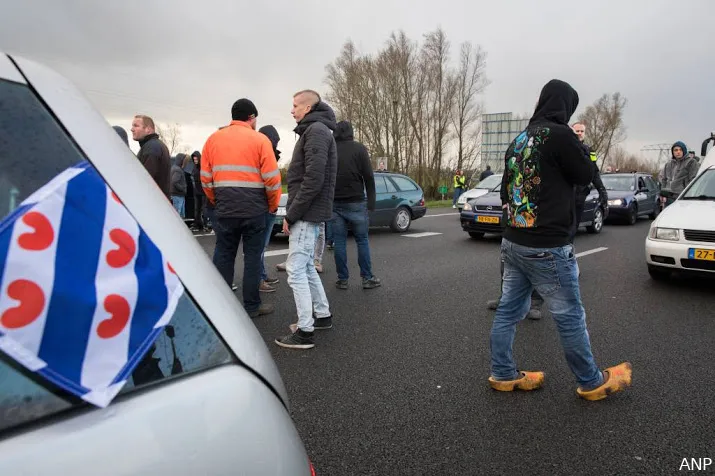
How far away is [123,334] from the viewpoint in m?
0.81

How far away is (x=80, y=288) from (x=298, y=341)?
9.96 ft

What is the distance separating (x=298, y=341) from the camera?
3.73 m

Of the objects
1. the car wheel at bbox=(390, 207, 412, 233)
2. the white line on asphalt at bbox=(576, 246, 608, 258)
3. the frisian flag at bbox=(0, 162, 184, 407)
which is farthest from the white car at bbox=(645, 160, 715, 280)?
the car wheel at bbox=(390, 207, 412, 233)

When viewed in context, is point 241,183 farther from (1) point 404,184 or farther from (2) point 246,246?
(1) point 404,184

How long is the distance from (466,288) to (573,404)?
2.96 m

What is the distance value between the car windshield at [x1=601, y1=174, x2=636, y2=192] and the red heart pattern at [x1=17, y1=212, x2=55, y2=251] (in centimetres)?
1583

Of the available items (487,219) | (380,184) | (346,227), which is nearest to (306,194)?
(346,227)

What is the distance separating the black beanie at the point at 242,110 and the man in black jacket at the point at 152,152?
1.19 meters

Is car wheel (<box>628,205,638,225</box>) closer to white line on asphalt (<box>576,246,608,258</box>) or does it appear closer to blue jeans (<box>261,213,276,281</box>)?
white line on asphalt (<box>576,246,608,258</box>)

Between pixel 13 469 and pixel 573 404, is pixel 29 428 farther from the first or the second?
pixel 573 404

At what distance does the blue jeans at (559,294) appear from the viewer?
272 centimetres

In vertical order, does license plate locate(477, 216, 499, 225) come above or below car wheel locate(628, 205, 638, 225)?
A: above

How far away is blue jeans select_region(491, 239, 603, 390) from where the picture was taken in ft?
8.92

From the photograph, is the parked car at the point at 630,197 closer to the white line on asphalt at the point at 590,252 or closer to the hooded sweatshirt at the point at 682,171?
the hooded sweatshirt at the point at 682,171
